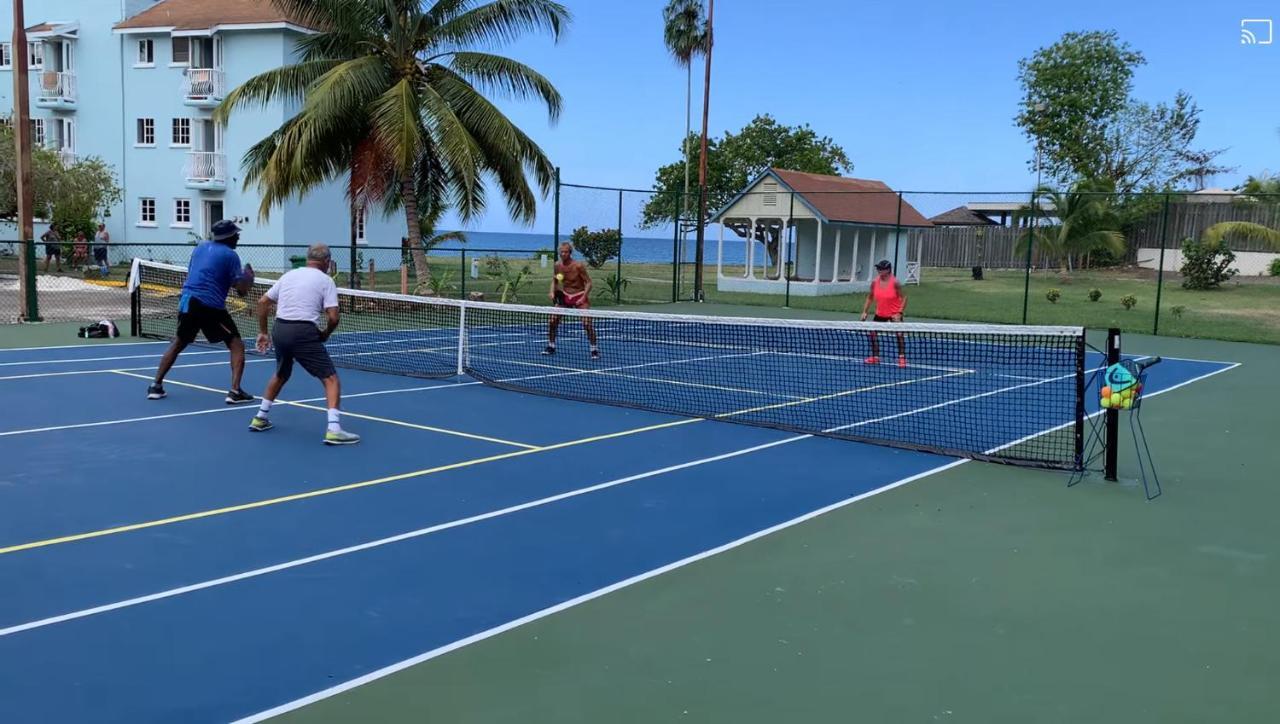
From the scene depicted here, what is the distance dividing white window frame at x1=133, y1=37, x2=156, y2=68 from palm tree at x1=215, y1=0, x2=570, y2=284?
19527 millimetres

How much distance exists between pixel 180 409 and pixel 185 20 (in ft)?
108

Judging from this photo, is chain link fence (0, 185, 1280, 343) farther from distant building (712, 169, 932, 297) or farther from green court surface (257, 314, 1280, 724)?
green court surface (257, 314, 1280, 724)

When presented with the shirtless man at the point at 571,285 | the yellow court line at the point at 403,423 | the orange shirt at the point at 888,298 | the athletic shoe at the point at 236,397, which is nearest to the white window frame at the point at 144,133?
the shirtless man at the point at 571,285

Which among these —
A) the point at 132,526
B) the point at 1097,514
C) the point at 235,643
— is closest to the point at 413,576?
the point at 235,643

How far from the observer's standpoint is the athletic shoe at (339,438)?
29.9ft

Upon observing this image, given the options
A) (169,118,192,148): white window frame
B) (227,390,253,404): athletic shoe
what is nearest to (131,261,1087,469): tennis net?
(227,390,253,404): athletic shoe

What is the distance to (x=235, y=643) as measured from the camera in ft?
15.5

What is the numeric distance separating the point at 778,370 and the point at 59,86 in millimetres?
37502

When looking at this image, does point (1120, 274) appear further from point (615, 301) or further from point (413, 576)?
point (413, 576)

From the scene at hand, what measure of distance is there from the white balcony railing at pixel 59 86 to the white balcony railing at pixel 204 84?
6.22 metres

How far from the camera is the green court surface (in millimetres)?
4230

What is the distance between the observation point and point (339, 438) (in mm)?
9117

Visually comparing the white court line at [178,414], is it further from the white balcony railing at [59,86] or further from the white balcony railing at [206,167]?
the white balcony railing at [59,86]

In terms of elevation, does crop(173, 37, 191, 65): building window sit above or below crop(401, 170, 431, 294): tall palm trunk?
above
